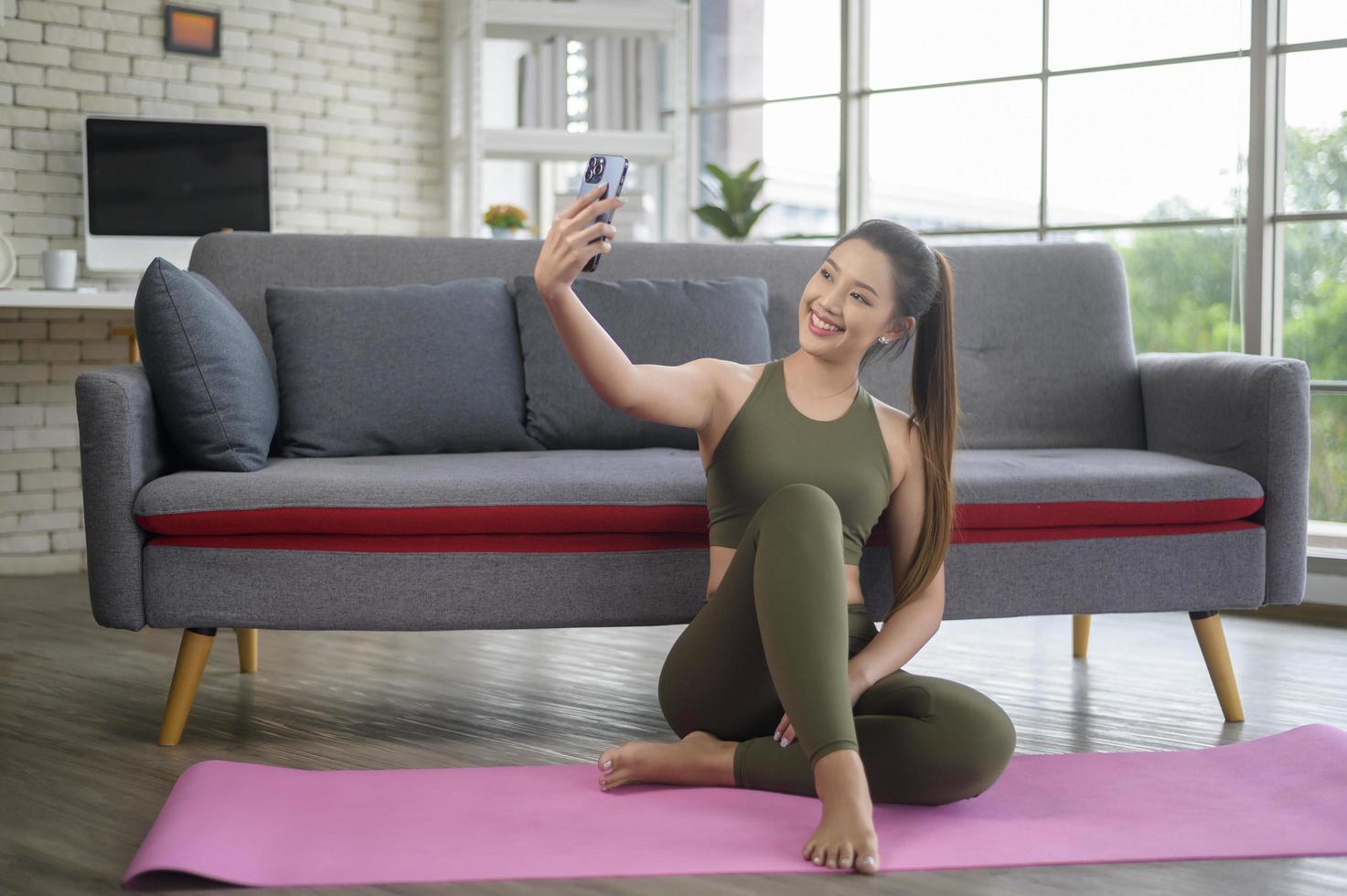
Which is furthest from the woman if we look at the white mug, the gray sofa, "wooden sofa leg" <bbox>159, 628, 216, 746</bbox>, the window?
the white mug

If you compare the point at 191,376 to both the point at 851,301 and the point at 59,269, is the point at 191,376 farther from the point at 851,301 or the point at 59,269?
the point at 59,269

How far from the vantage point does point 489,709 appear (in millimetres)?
2562

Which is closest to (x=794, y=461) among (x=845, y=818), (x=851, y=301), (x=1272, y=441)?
(x=851, y=301)

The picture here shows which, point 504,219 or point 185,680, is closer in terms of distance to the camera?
point 185,680

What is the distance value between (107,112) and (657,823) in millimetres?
3627

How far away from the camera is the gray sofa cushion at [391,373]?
265 cm

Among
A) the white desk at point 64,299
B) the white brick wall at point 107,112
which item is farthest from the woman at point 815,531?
the white brick wall at point 107,112

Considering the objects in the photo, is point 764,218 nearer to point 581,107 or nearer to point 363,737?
→ point 581,107

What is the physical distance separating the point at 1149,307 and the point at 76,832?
3.28 meters

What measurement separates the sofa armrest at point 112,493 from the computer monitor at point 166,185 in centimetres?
235

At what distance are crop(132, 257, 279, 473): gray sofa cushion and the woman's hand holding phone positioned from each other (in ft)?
2.93

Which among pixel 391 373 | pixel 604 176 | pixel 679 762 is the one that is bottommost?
pixel 679 762

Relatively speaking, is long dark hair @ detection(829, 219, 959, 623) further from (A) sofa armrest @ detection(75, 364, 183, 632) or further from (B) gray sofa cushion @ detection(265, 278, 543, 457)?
(A) sofa armrest @ detection(75, 364, 183, 632)

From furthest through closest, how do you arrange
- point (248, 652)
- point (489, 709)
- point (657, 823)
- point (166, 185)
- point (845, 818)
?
1. point (166, 185)
2. point (248, 652)
3. point (489, 709)
4. point (657, 823)
5. point (845, 818)
